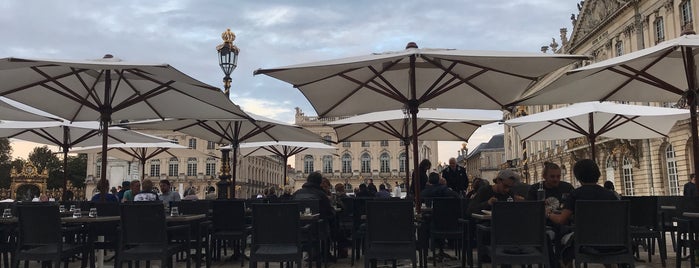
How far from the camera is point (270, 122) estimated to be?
10102 millimetres

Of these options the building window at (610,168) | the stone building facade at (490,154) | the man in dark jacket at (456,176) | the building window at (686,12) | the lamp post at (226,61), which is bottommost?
the man in dark jacket at (456,176)

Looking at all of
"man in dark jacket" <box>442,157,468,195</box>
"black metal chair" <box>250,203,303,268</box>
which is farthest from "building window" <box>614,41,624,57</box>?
"black metal chair" <box>250,203,303,268</box>

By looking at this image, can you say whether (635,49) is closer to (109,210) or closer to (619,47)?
(619,47)

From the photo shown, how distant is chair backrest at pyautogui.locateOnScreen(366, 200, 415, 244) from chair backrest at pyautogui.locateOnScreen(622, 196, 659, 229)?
10.9 ft

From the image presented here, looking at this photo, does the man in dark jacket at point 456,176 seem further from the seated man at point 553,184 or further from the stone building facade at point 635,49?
the stone building facade at point 635,49

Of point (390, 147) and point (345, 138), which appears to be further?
point (390, 147)

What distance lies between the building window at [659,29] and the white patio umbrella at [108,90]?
82.4ft

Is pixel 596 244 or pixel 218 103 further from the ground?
pixel 218 103

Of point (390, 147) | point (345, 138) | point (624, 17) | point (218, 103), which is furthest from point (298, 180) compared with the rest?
point (218, 103)

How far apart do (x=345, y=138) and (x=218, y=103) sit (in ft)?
16.7

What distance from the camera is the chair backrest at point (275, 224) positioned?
5.11 metres

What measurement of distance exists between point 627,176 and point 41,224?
32.0m

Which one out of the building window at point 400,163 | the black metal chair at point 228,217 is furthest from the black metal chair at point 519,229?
the building window at point 400,163

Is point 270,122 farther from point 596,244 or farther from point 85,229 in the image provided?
point 596,244
